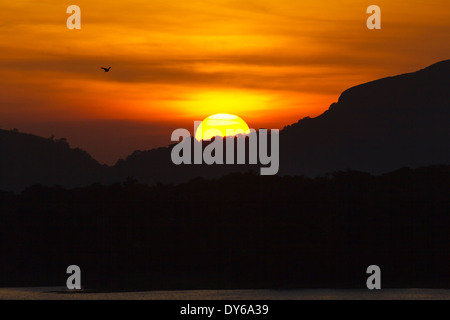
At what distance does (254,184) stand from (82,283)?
31098 millimetres

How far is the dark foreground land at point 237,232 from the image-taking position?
93812 millimetres

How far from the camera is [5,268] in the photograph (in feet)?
318

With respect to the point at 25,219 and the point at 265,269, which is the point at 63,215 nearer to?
the point at 25,219

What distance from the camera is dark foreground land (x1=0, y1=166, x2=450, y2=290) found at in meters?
93.8

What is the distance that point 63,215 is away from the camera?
106000 millimetres

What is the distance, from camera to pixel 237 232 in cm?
10250
